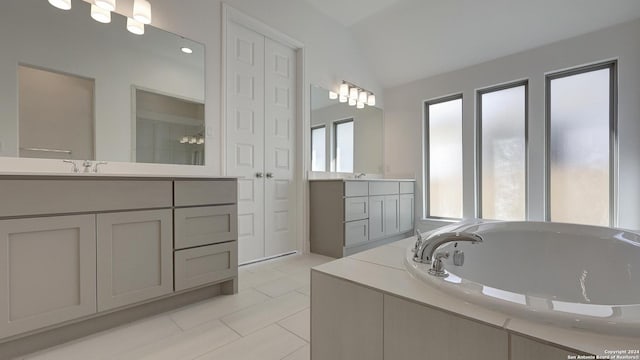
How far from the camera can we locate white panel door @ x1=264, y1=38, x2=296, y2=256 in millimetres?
2850

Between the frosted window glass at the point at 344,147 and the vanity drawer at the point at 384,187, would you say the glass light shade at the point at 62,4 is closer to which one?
the frosted window glass at the point at 344,147

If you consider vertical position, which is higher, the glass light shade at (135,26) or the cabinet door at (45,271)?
the glass light shade at (135,26)

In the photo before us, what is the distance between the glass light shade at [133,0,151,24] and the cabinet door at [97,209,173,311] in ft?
Answer: 4.62

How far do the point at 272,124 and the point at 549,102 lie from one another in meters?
3.14

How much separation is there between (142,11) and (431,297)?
2.47 meters

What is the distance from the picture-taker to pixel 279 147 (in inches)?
116

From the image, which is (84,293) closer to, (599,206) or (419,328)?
(419,328)

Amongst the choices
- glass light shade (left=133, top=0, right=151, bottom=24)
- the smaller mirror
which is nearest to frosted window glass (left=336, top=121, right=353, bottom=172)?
the smaller mirror

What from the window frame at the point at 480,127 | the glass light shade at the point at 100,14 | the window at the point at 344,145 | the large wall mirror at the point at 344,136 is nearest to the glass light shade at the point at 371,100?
the large wall mirror at the point at 344,136

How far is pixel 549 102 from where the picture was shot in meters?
3.07

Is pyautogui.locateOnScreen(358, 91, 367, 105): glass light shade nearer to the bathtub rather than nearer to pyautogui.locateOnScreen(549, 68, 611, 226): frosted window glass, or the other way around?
pyautogui.locateOnScreen(549, 68, 611, 226): frosted window glass

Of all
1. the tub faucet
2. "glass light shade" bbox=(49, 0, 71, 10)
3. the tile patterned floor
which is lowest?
the tile patterned floor

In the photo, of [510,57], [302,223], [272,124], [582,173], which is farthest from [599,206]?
[272,124]

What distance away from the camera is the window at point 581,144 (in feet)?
9.05
